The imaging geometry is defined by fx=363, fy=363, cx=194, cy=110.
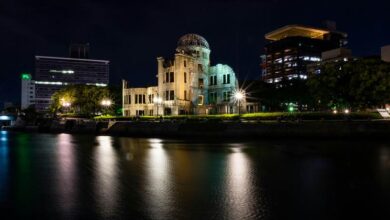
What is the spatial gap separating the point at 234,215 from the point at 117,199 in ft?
13.7

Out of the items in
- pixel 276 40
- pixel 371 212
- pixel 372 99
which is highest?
pixel 276 40

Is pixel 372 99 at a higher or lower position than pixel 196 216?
higher

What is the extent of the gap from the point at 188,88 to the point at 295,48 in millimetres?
83281

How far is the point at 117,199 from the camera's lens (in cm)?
1214

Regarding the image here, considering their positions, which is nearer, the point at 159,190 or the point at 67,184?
the point at 159,190

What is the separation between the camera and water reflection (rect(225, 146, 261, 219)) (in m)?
10.5

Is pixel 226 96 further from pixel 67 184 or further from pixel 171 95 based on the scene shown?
pixel 67 184

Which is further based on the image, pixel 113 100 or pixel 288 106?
pixel 113 100

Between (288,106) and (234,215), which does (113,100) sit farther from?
(234,215)

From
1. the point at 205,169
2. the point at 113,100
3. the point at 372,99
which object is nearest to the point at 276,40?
the point at 113,100

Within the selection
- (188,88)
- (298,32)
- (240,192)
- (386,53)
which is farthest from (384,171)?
(298,32)

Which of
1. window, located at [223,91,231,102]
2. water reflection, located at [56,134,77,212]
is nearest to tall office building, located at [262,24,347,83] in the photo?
window, located at [223,91,231,102]

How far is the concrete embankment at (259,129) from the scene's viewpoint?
38.7 meters

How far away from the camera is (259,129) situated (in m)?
45.1
